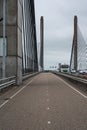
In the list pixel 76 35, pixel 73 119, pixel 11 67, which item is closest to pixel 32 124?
pixel 73 119

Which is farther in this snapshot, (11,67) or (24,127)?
(11,67)

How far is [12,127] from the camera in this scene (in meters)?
9.92

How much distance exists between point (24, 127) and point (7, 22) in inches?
1056

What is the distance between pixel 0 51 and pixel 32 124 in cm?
2646

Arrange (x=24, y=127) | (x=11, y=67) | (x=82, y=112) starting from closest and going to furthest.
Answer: (x=24, y=127), (x=82, y=112), (x=11, y=67)

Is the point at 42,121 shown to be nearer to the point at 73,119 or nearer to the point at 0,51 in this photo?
the point at 73,119

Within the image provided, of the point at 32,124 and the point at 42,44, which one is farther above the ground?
the point at 42,44

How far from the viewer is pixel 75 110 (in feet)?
45.2

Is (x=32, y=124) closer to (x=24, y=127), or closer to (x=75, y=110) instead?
(x=24, y=127)

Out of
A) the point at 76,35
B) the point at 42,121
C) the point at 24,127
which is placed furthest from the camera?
the point at 76,35

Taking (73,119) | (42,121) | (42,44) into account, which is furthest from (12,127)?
(42,44)

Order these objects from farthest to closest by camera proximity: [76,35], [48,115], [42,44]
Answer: [42,44] → [76,35] → [48,115]

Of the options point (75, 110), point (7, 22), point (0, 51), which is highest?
point (7, 22)

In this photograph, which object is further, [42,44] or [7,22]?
[42,44]
